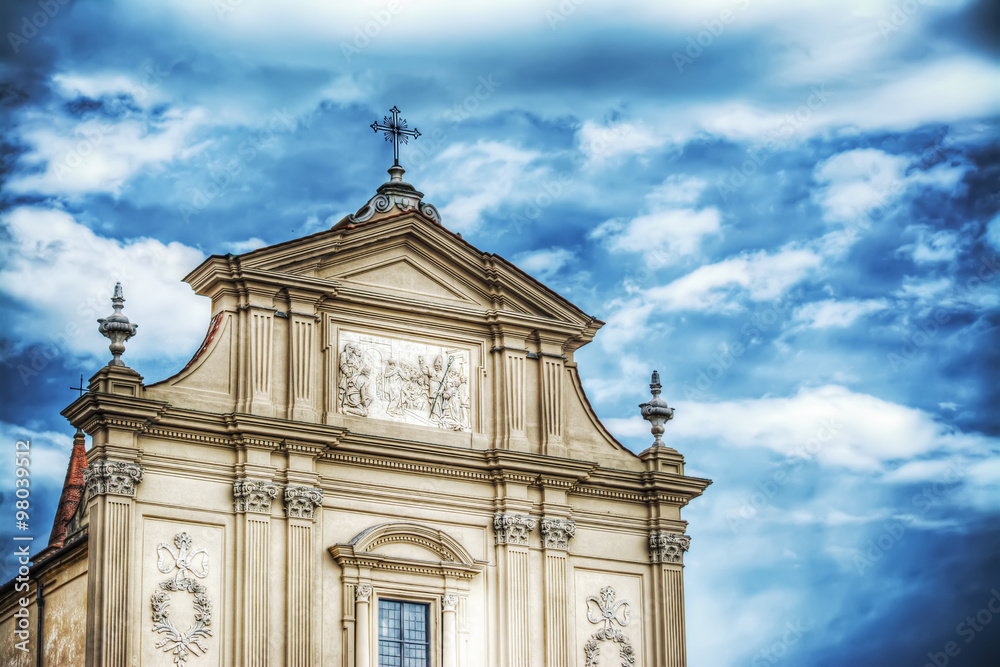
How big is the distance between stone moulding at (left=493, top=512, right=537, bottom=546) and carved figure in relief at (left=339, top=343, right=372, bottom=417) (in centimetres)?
308

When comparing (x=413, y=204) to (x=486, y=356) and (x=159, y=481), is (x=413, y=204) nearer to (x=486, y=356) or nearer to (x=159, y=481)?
(x=486, y=356)

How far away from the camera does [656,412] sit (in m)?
34.4

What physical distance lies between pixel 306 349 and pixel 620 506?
682 centimetres

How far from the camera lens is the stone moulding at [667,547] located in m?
33.4

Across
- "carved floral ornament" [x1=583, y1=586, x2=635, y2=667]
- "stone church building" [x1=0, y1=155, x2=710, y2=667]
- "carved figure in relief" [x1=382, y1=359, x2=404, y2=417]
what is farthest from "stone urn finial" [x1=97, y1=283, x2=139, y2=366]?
"carved floral ornament" [x1=583, y1=586, x2=635, y2=667]

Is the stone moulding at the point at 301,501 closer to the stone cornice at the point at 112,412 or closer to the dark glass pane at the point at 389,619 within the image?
the dark glass pane at the point at 389,619

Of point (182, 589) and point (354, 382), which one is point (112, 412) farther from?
point (354, 382)

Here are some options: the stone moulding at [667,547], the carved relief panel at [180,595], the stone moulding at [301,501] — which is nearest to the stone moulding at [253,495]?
the stone moulding at [301,501]

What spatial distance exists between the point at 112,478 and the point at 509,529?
24.0ft

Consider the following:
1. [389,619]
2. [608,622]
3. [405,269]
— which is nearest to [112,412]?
[389,619]

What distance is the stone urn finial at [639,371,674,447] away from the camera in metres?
34.4

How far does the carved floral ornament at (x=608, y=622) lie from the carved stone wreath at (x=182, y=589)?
7254mm

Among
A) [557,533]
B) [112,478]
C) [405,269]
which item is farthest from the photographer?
[405,269]

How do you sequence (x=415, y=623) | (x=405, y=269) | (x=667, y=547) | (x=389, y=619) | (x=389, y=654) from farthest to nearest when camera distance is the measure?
(x=667, y=547) < (x=405, y=269) < (x=415, y=623) < (x=389, y=619) < (x=389, y=654)
